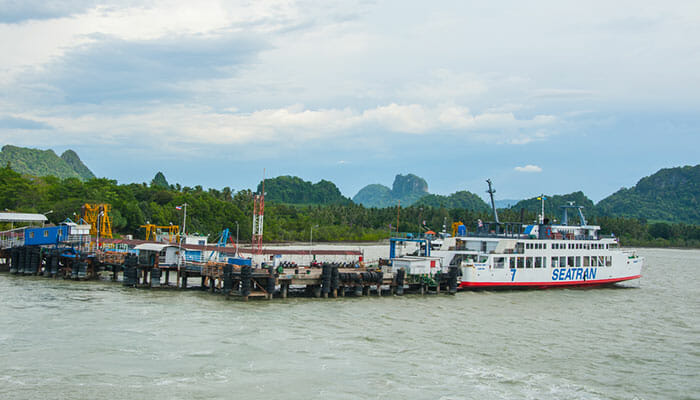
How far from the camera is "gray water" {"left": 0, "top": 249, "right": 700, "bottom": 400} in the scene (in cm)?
2356

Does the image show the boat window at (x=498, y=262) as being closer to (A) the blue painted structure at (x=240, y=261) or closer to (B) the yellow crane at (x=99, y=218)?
(A) the blue painted structure at (x=240, y=261)

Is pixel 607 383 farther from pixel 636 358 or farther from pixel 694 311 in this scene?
pixel 694 311

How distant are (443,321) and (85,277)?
3287 centimetres

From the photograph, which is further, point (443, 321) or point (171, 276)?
point (171, 276)

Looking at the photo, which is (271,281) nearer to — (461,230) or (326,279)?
Result: (326,279)

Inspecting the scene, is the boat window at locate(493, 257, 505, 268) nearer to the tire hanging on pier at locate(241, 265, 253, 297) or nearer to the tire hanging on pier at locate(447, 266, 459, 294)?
the tire hanging on pier at locate(447, 266, 459, 294)

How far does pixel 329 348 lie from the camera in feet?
97.4

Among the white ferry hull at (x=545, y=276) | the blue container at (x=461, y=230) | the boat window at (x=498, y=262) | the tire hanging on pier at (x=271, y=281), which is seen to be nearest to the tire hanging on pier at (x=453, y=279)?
the white ferry hull at (x=545, y=276)

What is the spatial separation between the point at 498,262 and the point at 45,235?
1718 inches

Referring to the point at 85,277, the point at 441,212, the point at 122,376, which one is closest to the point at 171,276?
the point at 85,277

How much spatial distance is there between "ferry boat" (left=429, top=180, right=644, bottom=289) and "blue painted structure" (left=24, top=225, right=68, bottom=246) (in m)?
35.6

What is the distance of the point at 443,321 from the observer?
38406 millimetres

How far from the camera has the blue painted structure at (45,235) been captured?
53250 mm

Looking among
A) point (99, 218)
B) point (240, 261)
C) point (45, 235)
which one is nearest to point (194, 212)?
point (99, 218)
